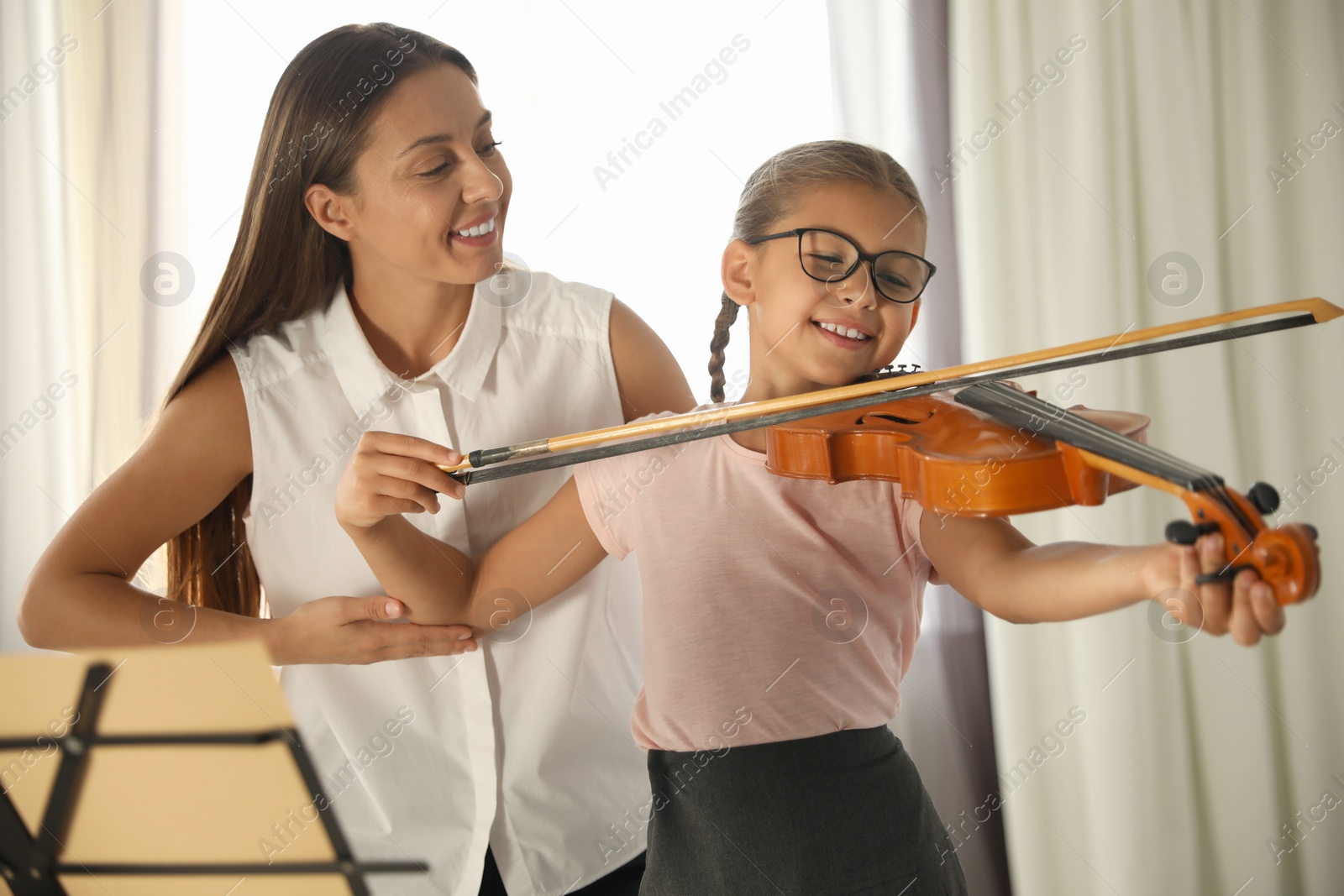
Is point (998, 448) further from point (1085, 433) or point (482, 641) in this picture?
point (482, 641)

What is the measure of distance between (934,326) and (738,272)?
72cm

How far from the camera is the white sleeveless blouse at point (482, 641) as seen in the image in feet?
3.47

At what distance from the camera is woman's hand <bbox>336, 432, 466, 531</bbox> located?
0.86m

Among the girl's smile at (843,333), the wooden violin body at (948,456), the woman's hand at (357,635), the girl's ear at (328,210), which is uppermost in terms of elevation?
the girl's ear at (328,210)

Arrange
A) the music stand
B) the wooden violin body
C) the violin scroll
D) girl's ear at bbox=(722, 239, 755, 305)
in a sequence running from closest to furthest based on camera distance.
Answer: the violin scroll, the wooden violin body, girl's ear at bbox=(722, 239, 755, 305), the music stand

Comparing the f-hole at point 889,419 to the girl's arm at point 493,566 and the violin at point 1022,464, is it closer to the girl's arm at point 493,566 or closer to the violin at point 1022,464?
the violin at point 1022,464

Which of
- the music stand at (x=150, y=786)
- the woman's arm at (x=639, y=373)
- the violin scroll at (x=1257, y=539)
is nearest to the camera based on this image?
the violin scroll at (x=1257, y=539)

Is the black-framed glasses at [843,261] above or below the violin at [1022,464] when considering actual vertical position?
above

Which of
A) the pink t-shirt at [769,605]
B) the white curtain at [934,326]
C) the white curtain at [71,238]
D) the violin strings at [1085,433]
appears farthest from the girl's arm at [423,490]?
the white curtain at [71,238]

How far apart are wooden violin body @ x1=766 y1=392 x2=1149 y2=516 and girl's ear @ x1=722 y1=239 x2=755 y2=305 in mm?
180

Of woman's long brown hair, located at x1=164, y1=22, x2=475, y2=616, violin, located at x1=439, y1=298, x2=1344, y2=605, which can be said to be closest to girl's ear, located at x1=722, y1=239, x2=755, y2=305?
violin, located at x1=439, y1=298, x2=1344, y2=605

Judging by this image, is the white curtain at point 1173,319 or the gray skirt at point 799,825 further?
the white curtain at point 1173,319

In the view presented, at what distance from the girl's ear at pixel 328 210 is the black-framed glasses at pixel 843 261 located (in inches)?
20.3

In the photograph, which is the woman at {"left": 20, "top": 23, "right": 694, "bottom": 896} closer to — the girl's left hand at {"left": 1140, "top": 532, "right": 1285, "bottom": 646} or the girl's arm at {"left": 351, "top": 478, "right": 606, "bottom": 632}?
the girl's arm at {"left": 351, "top": 478, "right": 606, "bottom": 632}
